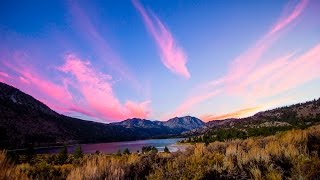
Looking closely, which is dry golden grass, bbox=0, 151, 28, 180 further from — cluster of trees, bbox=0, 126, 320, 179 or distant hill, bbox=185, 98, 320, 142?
distant hill, bbox=185, 98, 320, 142

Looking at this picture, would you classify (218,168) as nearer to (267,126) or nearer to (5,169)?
(5,169)

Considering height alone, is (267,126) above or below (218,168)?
above

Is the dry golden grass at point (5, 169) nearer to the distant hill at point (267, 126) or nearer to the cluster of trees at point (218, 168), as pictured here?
the cluster of trees at point (218, 168)

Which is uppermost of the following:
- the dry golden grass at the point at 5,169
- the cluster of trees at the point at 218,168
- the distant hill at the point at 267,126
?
the distant hill at the point at 267,126

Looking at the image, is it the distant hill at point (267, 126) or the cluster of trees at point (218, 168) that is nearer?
the cluster of trees at point (218, 168)

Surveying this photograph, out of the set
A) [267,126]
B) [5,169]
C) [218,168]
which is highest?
[267,126]

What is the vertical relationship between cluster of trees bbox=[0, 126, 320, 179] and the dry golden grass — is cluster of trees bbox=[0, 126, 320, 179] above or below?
below

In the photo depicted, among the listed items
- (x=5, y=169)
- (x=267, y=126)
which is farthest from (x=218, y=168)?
(x=267, y=126)

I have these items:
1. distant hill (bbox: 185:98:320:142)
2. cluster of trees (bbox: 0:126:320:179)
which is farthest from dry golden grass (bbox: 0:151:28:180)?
distant hill (bbox: 185:98:320:142)

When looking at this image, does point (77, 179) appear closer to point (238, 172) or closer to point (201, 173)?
point (201, 173)

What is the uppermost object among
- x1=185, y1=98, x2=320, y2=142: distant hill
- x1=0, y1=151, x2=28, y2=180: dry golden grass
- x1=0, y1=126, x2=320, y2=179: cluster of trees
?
x1=185, y1=98, x2=320, y2=142: distant hill

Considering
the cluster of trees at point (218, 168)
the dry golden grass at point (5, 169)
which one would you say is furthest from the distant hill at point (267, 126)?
the dry golden grass at point (5, 169)

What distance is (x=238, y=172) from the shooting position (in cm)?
959

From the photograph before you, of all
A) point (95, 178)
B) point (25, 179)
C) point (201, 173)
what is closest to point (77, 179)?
point (95, 178)
